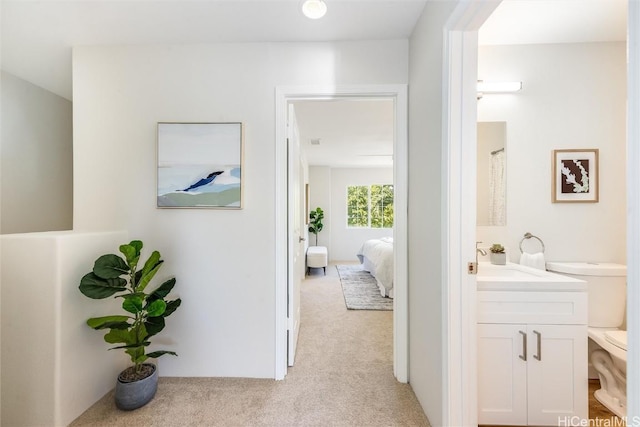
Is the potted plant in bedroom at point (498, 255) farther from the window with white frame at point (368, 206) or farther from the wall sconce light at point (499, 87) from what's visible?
the window with white frame at point (368, 206)

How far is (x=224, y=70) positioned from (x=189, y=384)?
219cm

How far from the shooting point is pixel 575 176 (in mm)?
1869

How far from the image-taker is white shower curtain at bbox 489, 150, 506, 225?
6.34 feet

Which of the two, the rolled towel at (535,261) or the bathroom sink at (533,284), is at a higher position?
the rolled towel at (535,261)

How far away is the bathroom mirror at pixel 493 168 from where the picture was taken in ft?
6.35

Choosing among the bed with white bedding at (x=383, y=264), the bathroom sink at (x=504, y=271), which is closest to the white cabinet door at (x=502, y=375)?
the bathroom sink at (x=504, y=271)

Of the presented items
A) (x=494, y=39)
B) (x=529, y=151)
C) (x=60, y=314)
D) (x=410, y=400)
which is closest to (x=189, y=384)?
(x=60, y=314)

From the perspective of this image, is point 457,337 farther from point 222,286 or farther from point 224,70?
point 224,70

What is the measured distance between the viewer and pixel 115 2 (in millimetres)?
1499

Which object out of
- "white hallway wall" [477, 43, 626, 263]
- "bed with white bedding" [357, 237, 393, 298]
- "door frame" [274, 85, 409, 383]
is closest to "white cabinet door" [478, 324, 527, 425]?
"door frame" [274, 85, 409, 383]

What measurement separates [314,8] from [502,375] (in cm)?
227

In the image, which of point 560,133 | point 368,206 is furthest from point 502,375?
point 368,206

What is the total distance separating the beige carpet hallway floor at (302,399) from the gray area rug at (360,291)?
1020mm

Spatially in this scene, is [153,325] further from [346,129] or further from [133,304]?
[346,129]
